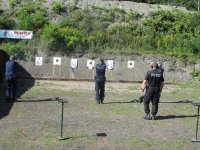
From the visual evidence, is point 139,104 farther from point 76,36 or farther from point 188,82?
point 76,36

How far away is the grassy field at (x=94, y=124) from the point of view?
1194 cm

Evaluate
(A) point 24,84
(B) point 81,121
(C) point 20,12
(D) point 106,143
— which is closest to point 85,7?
(C) point 20,12

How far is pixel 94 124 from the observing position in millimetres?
14555

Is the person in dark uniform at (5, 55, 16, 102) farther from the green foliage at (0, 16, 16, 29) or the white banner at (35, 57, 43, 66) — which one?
the green foliage at (0, 16, 16, 29)

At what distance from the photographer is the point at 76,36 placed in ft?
113

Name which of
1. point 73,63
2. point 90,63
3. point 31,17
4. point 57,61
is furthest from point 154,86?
point 31,17

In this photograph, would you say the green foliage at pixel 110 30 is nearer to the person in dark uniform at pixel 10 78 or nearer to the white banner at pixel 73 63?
the white banner at pixel 73 63

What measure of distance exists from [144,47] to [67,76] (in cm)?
746

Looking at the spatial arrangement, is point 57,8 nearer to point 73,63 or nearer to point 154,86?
point 73,63

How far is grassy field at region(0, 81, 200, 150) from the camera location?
11938 millimetres

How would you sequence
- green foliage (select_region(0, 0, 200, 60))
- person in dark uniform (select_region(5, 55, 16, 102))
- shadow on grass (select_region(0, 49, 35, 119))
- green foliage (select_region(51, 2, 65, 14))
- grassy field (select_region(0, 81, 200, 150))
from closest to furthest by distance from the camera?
grassy field (select_region(0, 81, 200, 150)), shadow on grass (select_region(0, 49, 35, 119)), person in dark uniform (select_region(5, 55, 16, 102)), green foliage (select_region(0, 0, 200, 60)), green foliage (select_region(51, 2, 65, 14))

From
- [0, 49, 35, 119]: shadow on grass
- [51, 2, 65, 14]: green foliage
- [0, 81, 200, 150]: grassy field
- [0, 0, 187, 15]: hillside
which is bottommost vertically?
[0, 81, 200, 150]: grassy field

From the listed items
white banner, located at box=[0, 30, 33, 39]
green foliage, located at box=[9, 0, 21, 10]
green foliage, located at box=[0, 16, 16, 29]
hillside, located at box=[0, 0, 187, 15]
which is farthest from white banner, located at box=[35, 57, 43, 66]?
hillside, located at box=[0, 0, 187, 15]

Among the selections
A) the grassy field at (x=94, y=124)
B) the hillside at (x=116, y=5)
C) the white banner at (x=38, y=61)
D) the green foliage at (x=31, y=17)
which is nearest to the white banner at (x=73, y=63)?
the white banner at (x=38, y=61)
